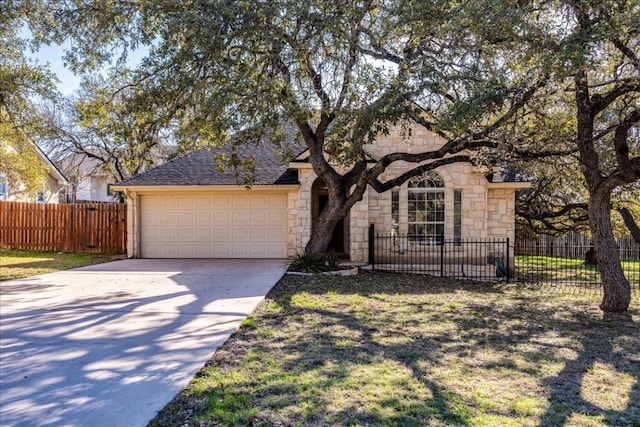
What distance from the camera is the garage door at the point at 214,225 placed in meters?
15.9

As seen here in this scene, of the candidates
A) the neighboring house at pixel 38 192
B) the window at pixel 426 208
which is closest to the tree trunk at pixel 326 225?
the window at pixel 426 208

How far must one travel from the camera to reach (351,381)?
14.5 feet

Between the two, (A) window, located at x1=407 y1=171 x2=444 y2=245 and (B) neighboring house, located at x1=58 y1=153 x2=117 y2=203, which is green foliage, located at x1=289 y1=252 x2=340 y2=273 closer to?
(A) window, located at x1=407 y1=171 x2=444 y2=245

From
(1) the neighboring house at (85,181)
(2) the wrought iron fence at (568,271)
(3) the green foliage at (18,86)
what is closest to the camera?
(3) the green foliage at (18,86)

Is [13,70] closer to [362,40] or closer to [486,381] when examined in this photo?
[362,40]

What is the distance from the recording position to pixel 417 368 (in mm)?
4883

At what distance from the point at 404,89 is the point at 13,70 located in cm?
969

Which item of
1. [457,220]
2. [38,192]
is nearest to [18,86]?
[38,192]

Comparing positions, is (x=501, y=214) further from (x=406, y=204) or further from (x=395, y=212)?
(x=395, y=212)

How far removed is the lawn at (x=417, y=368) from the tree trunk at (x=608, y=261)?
0.29 metres

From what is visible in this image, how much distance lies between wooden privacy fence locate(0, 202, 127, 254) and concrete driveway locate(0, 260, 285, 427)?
Result: 7.74m

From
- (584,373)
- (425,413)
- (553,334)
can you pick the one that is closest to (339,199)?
(553,334)

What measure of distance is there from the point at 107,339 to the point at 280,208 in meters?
10.3

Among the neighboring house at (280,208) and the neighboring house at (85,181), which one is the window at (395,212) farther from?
the neighboring house at (85,181)
